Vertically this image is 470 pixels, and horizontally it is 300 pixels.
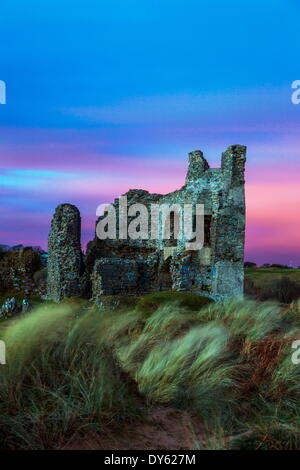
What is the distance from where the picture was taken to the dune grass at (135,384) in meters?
4.55

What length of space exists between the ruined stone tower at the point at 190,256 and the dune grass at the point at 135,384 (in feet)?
40.8

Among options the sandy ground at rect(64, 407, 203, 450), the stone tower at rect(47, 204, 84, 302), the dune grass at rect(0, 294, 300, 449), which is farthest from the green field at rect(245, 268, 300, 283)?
the sandy ground at rect(64, 407, 203, 450)

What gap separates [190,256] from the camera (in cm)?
2047

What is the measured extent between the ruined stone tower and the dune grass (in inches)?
489

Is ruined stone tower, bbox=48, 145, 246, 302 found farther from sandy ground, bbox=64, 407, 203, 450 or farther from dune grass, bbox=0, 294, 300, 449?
sandy ground, bbox=64, 407, 203, 450

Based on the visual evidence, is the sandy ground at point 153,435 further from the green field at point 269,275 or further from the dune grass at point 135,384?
the green field at point 269,275

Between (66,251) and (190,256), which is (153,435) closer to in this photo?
(190,256)

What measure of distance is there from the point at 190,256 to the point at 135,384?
49.9 ft

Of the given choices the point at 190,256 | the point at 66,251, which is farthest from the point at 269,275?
the point at 66,251

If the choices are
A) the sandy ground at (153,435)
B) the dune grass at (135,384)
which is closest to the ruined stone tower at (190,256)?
the dune grass at (135,384)

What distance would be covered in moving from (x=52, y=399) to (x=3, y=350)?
0.98 meters

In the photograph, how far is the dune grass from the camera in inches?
179
